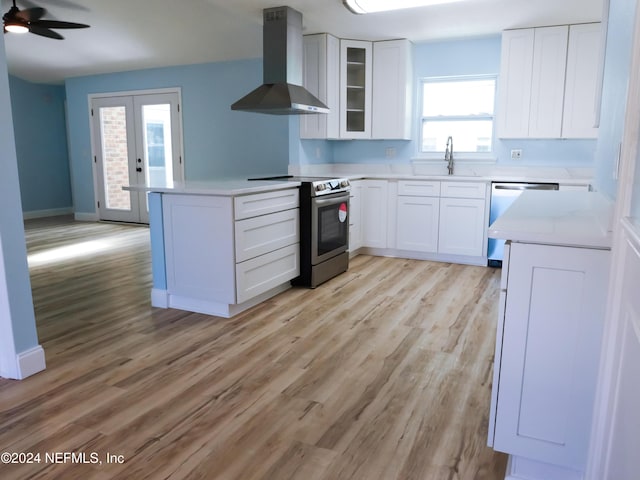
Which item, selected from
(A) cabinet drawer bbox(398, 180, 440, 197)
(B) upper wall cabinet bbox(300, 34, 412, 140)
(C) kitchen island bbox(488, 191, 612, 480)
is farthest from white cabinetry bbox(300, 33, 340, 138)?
(C) kitchen island bbox(488, 191, 612, 480)

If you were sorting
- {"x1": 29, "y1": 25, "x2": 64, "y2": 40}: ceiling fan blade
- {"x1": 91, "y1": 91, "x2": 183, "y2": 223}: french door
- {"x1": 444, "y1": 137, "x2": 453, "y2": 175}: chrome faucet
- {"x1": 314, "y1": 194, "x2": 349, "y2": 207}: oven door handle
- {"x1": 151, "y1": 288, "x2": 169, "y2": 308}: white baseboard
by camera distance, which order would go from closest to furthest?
1. {"x1": 151, "y1": 288, "x2": 169, "y2": 308}: white baseboard
2. {"x1": 314, "y1": 194, "x2": 349, "y2": 207}: oven door handle
3. {"x1": 29, "y1": 25, "x2": 64, "y2": 40}: ceiling fan blade
4. {"x1": 444, "y1": 137, "x2": 453, "y2": 175}: chrome faucet
5. {"x1": 91, "y1": 91, "x2": 183, "y2": 223}: french door

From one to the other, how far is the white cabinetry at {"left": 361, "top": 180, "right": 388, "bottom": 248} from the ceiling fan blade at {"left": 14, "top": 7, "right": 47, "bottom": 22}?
3467 millimetres

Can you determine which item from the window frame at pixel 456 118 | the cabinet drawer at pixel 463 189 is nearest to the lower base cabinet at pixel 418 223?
the cabinet drawer at pixel 463 189

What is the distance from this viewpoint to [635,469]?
866mm

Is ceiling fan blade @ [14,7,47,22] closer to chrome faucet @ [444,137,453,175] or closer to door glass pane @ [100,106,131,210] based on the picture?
door glass pane @ [100,106,131,210]

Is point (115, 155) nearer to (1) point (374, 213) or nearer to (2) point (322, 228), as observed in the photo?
(1) point (374, 213)

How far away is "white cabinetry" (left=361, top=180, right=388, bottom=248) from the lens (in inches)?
202

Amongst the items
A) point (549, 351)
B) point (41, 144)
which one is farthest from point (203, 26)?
point (549, 351)

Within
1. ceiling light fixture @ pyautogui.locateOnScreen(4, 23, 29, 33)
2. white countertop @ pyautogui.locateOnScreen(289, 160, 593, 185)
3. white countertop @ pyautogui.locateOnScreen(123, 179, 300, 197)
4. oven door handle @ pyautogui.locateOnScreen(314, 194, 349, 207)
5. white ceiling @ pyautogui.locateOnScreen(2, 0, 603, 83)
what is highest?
white ceiling @ pyautogui.locateOnScreen(2, 0, 603, 83)

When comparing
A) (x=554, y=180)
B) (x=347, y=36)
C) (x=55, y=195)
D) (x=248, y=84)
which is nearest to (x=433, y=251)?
(x=554, y=180)

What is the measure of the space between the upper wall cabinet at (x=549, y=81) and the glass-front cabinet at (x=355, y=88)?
1.37m

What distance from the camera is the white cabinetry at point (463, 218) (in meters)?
4.68

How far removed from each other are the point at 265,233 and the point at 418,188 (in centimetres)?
207

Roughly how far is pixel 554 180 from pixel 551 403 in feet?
10.9
